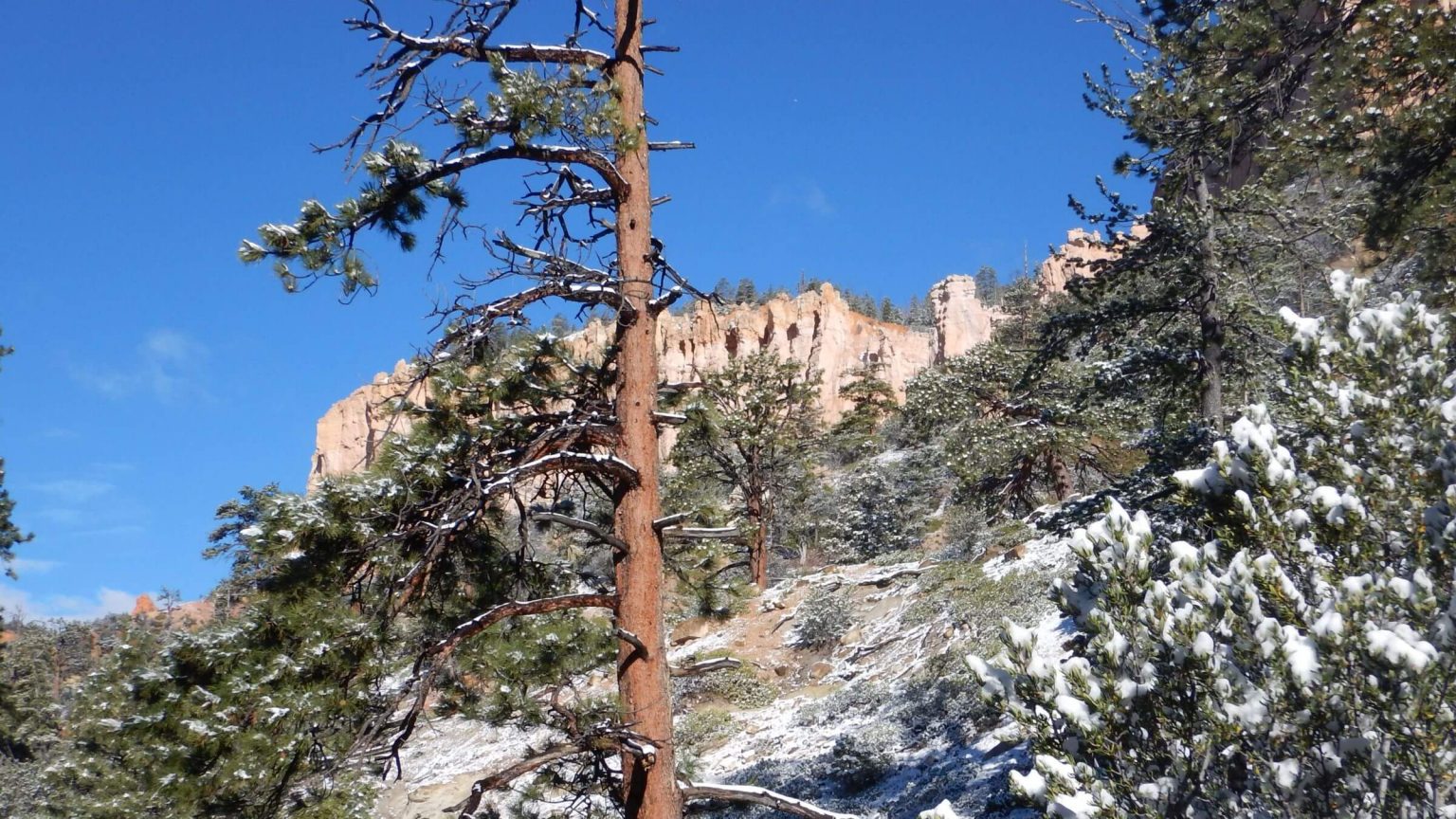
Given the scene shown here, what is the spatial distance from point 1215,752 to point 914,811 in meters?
6.54

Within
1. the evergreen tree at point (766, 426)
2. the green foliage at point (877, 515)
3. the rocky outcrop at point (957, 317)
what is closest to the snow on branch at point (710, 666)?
the evergreen tree at point (766, 426)

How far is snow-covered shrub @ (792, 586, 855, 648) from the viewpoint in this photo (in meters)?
17.4

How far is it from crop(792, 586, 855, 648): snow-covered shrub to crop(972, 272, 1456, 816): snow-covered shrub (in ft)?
46.3

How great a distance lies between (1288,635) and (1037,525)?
6.37 metres

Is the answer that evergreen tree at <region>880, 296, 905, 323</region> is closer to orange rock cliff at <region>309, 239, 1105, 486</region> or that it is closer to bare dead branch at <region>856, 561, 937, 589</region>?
orange rock cliff at <region>309, 239, 1105, 486</region>

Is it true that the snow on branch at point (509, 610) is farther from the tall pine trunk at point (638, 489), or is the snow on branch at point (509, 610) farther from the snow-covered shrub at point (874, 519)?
the snow-covered shrub at point (874, 519)

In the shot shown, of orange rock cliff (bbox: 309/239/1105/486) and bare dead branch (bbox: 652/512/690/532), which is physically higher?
orange rock cliff (bbox: 309/239/1105/486)

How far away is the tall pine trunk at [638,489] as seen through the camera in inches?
185

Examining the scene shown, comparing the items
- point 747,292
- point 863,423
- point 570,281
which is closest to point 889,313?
point 747,292

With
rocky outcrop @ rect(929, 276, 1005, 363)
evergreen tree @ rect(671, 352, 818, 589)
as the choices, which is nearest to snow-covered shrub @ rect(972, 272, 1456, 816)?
evergreen tree @ rect(671, 352, 818, 589)

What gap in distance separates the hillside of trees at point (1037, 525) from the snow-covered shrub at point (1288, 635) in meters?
0.01

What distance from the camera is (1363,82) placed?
637 cm

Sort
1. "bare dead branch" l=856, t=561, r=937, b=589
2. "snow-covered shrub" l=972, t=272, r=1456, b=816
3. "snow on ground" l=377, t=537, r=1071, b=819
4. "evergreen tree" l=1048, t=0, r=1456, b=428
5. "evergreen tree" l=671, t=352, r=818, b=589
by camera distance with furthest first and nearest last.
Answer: "evergreen tree" l=671, t=352, r=818, b=589 → "bare dead branch" l=856, t=561, r=937, b=589 → "snow on ground" l=377, t=537, r=1071, b=819 → "evergreen tree" l=1048, t=0, r=1456, b=428 → "snow-covered shrub" l=972, t=272, r=1456, b=816

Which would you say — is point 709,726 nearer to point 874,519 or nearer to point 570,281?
point 570,281
